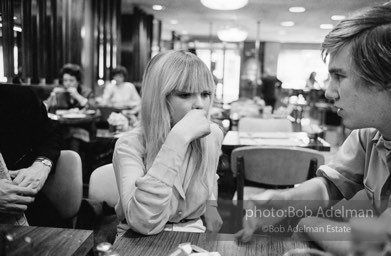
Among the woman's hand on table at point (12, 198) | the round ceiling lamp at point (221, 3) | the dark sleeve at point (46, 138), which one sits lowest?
the woman's hand on table at point (12, 198)

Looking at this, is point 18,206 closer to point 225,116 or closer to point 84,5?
point 225,116

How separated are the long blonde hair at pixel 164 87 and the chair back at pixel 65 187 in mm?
556

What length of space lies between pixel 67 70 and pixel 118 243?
14.6ft

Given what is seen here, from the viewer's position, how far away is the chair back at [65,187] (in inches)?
64.7

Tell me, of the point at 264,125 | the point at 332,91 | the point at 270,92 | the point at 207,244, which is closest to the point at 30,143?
the point at 207,244

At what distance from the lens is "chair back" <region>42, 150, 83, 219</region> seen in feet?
5.39

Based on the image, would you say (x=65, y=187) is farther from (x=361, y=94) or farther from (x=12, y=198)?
(x=361, y=94)

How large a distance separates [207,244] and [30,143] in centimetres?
102

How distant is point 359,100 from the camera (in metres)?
0.89

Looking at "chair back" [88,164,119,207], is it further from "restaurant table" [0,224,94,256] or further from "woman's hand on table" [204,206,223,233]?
"restaurant table" [0,224,94,256]

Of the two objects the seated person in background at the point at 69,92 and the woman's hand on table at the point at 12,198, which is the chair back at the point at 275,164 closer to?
the woman's hand on table at the point at 12,198

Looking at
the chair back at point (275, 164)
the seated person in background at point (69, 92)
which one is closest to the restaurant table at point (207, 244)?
the chair back at point (275, 164)

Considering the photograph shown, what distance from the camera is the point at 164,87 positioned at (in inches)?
48.3

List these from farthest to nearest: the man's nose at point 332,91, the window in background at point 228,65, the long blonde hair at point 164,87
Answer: the window in background at point 228,65 → the long blonde hair at point 164,87 → the man's nose at point 332,91
